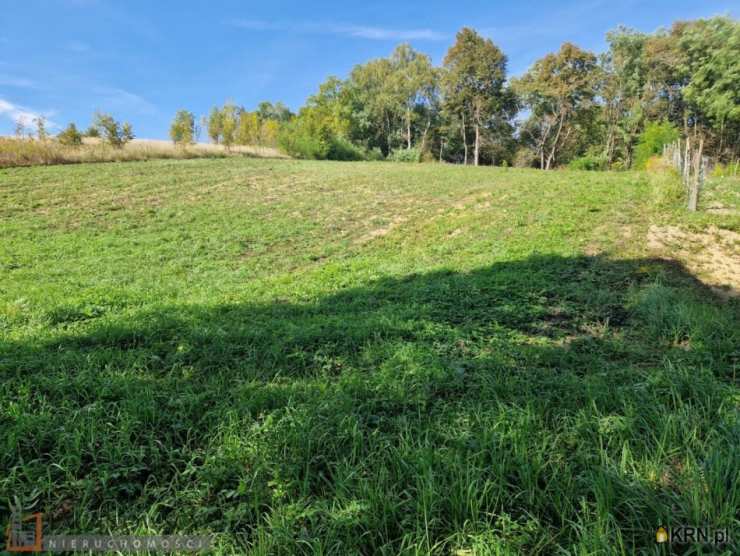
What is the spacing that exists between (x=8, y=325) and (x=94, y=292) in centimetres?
140

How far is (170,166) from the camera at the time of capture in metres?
22.2

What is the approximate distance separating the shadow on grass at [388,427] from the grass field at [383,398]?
0.6 inches

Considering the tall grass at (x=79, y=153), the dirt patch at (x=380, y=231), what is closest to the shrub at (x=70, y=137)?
the tall grass at (x=79, y=153)

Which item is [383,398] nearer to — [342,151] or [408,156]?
[408,156]

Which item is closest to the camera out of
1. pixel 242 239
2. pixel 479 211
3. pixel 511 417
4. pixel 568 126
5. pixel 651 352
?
pixel 511 417

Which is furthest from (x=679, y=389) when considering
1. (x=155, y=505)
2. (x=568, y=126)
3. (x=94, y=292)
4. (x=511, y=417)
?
A: (x=568, y=126)

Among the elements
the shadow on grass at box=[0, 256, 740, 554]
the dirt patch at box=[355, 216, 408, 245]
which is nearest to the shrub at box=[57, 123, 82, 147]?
the dirt patch at box=[355, 216, 408, 245]

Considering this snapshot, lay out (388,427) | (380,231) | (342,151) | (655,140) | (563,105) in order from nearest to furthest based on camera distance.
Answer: (388,427)
(380,231)
(655,140)
(563,105)
(342,151)

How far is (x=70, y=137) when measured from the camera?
83.5 ft

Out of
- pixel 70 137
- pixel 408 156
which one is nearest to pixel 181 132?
pixel 70 137

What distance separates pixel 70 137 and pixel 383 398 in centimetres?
3225

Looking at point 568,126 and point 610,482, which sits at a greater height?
point 568,126

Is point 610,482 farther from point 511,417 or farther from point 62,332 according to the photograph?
point 62,332

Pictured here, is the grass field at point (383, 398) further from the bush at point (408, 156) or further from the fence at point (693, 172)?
the bush at point (408, 156)
